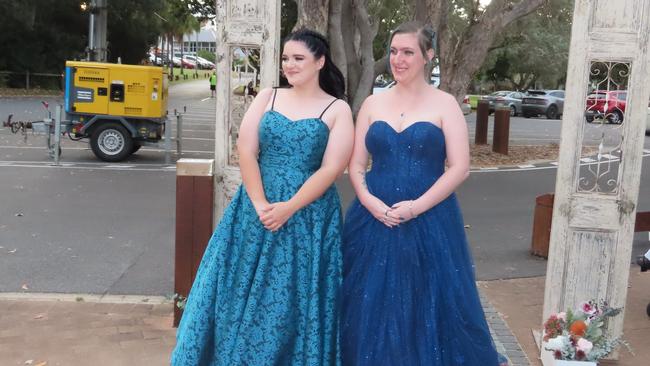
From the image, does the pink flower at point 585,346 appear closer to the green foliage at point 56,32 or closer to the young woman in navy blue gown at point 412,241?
the young woman in navy blue gown at point 412,241

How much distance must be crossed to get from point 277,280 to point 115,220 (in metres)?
5.32

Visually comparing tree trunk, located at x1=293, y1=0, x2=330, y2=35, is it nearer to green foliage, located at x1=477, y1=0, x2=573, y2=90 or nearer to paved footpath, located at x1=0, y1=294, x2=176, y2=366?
paved footpath, located at x1=0, y1=294, x2=176, y2=366

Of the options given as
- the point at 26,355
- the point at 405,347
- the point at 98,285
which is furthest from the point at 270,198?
the point at 98,285

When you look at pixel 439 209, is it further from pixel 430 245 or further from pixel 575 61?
pixel 575 61

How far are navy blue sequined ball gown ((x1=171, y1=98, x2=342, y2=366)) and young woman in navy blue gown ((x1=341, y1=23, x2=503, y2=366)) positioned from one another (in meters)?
0.15

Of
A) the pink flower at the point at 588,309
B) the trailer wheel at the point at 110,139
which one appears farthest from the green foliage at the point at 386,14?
the pink flower at the point at 588,309

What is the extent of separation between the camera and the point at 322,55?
3.21m

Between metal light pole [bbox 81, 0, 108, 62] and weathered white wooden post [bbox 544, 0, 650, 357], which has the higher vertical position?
metal light pole [bbox 81, 0, 108, 62]

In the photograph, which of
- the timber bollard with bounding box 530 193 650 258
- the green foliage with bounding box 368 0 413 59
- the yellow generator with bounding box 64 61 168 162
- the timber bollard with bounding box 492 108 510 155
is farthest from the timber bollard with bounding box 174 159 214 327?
the green foliage with bounding box 368 0 413 59

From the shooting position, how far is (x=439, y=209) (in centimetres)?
320

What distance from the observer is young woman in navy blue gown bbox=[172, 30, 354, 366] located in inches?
123

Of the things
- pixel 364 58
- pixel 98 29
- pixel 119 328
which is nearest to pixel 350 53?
pixel 364 58

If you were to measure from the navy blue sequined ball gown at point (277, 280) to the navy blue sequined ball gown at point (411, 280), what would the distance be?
0.14 m

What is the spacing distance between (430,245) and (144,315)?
2.50m
